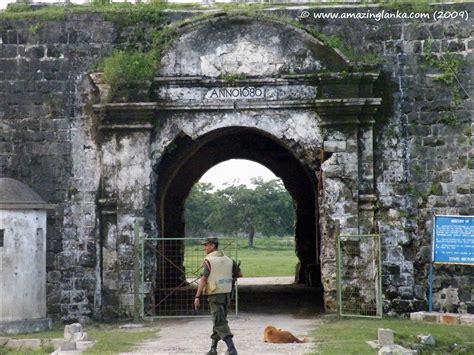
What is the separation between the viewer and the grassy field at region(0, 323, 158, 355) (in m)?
10.1

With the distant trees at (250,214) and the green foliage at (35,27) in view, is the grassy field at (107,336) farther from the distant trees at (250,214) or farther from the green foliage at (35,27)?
the distant trees at (250,214)

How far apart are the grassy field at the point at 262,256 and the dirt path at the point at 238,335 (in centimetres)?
209

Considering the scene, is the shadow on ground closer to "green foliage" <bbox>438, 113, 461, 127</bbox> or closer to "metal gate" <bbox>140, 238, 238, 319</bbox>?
"metal gate" <bbox>140, 238, 238, 319</bbox>

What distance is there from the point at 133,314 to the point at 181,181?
240 inches

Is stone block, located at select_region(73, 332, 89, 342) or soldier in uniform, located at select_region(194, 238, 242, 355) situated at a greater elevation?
soldier in uniform, located at select_region(194, 238, 242, 355)

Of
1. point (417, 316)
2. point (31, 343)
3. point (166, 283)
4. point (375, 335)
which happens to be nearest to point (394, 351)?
point (375, 335)

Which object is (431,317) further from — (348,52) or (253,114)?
(348,52)

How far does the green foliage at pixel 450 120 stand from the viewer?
13.4 m

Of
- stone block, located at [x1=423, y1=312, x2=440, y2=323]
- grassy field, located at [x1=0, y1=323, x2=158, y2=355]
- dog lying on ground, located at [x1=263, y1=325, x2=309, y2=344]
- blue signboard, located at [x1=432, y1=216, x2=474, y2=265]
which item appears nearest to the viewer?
grassy field, located at [x1=0, y1=323, x2=158, y2=355]

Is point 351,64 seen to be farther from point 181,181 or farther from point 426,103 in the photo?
point 181,181

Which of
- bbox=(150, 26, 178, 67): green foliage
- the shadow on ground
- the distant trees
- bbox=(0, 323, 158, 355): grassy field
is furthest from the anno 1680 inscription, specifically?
the distant trees

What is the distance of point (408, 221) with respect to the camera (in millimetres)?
13297

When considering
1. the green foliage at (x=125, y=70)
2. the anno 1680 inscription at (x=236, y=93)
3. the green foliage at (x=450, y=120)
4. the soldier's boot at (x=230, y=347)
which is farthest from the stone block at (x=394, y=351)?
the green foliage at (x=125, y=70)

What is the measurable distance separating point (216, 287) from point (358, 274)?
13.7 ft
